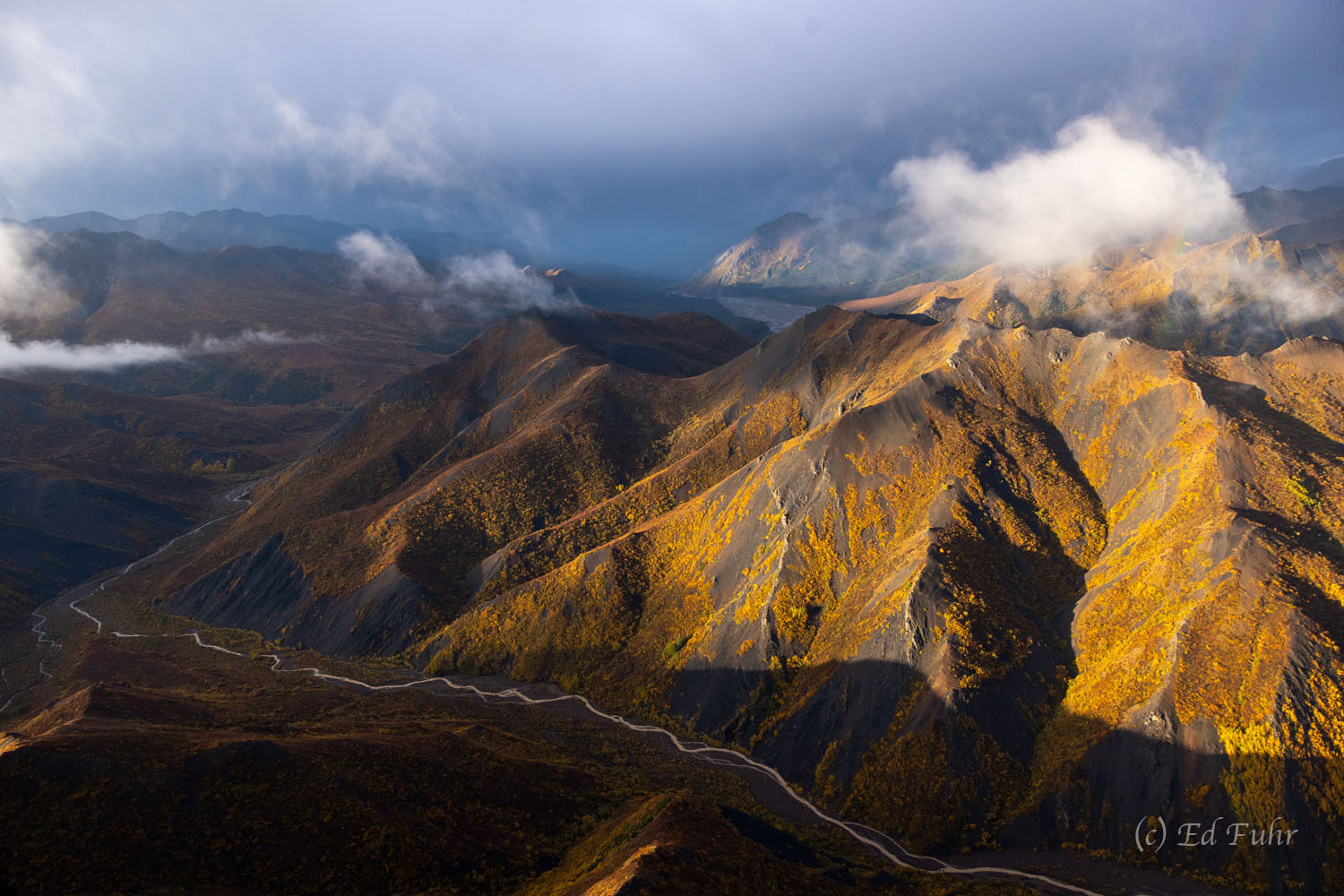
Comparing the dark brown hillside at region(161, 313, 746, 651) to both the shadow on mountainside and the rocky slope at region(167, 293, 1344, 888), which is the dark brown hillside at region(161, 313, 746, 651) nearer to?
the rocky slope at region(167, 293, 1344, 888)

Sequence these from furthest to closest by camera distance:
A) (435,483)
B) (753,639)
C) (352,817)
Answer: (435,483) → (753,639) → (352,817)

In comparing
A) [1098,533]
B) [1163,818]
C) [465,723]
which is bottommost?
[1163,818]

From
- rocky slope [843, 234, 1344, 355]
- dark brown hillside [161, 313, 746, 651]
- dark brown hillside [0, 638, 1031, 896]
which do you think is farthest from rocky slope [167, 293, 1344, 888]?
rocky slope [843, 234, 1344, 355]

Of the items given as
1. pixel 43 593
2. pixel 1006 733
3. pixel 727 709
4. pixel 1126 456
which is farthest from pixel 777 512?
pixel 43 593

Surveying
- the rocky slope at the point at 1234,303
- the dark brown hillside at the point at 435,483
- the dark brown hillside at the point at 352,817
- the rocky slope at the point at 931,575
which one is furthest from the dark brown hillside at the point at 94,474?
the rocky slope at the point at 1234,303

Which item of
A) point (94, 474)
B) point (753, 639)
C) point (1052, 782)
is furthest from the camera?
point (94, 474)

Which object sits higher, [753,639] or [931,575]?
[931,575]

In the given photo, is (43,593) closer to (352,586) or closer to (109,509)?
(109,509)

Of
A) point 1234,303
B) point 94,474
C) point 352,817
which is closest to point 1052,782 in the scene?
point 352,817

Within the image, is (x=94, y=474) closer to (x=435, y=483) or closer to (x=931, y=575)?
(x=435, y=483)
